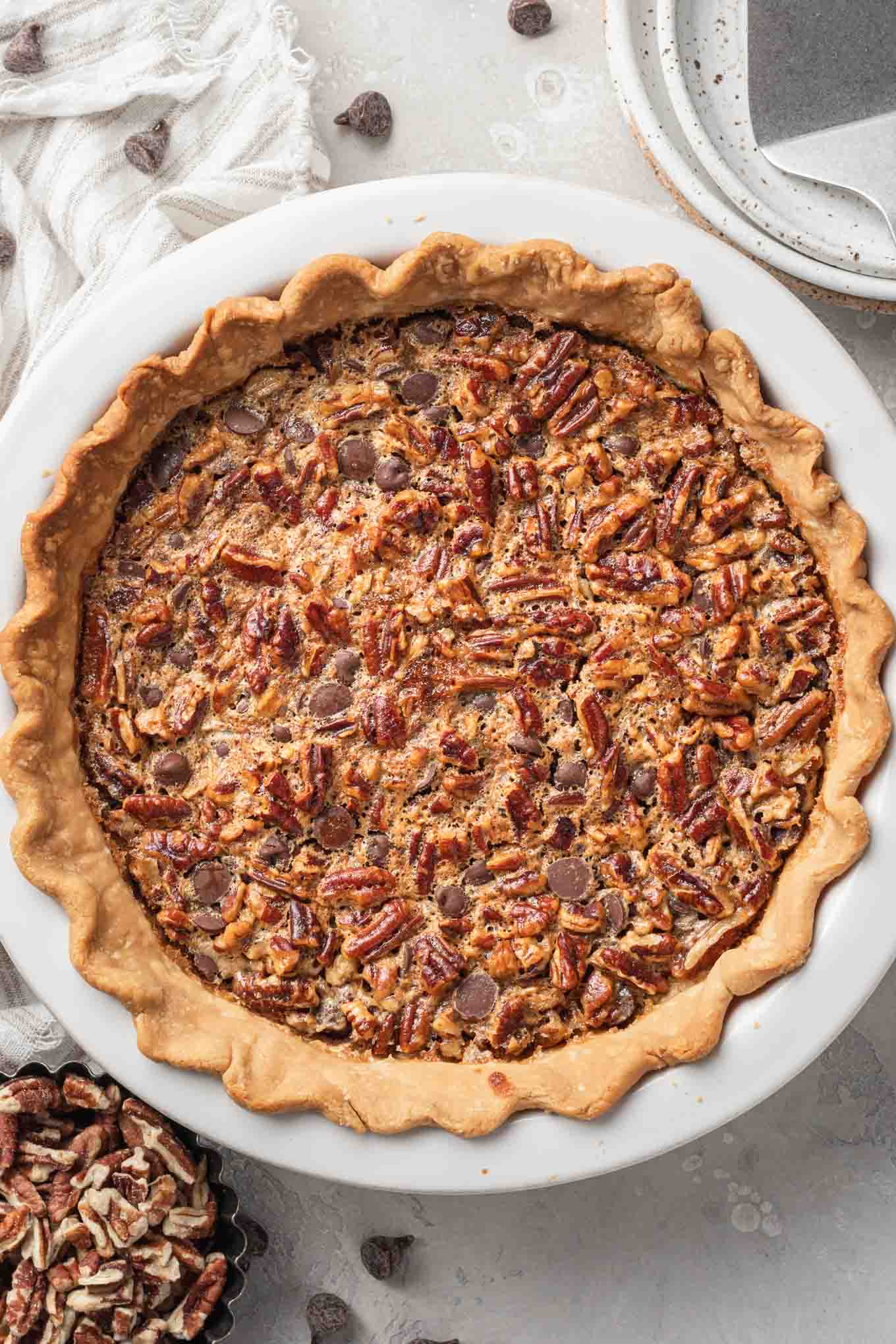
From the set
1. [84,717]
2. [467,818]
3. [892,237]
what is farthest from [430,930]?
[892,237]

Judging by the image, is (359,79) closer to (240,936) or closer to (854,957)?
(240,936)

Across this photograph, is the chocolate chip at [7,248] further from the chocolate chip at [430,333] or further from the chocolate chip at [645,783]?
the chocolate chip at [645,783]

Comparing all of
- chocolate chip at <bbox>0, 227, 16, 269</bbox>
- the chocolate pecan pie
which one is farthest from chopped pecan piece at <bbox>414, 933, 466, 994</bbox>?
chocolate chip at <bbox>0, 227, 16, 269</bbox>

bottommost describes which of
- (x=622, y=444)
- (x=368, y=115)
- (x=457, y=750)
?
(x=457, y=750)

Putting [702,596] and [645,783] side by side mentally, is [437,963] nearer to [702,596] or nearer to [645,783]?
[645,783]

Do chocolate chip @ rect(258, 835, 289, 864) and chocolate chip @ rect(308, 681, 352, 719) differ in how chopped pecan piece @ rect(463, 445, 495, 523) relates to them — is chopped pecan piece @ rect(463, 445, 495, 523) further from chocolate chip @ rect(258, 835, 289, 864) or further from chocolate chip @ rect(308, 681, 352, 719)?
chocolate chip @ rect(258, 835, 289, 864)

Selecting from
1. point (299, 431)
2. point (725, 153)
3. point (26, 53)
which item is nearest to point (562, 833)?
point (299, 431)

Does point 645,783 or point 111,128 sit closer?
point 645,783

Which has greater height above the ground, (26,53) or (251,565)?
(26,53)
